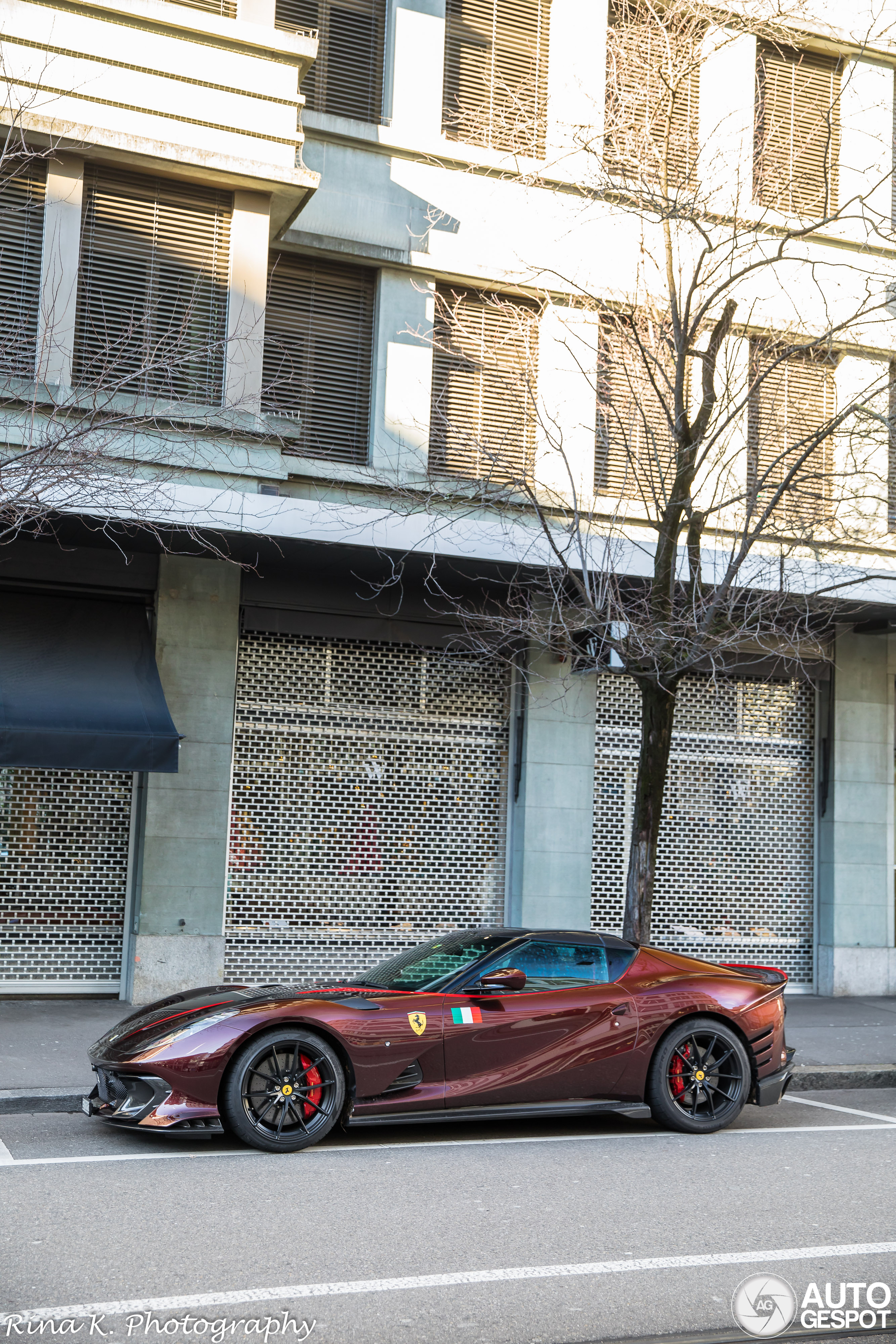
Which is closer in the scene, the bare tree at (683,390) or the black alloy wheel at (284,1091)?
the black alloy wheel at (284,1091)

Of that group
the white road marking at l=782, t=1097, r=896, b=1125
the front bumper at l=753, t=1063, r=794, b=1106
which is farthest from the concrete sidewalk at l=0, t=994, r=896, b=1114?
the front bumper at l=753, t=1063, r=794, b=1106

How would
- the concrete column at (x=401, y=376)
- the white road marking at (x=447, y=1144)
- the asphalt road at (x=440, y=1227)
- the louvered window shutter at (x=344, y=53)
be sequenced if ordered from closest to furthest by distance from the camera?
the asphalt road at (x=440, y=1227), the white road marking at (x=447, y=1144), the concrete column at (x=401, y=376), the louvered window shutter at (x=344, y=53)

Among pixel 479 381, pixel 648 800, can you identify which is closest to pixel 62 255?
pixel 479 381

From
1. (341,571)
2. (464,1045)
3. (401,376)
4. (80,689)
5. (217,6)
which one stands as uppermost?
(217,6)

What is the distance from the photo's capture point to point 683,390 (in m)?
11.2

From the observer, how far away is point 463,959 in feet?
26.0

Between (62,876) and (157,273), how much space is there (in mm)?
6014

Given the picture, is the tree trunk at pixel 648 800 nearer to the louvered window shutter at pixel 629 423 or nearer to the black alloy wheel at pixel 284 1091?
the louvered window shutter at pixel 629 423

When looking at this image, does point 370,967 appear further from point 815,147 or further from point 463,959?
point 815,147

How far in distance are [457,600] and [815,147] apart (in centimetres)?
785

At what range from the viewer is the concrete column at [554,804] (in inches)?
556

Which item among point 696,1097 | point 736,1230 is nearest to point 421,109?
point 696,1097

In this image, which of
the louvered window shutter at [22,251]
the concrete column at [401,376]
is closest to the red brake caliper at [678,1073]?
the concrete column at [401,376]

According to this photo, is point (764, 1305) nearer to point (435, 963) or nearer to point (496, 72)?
point (435, 963)
